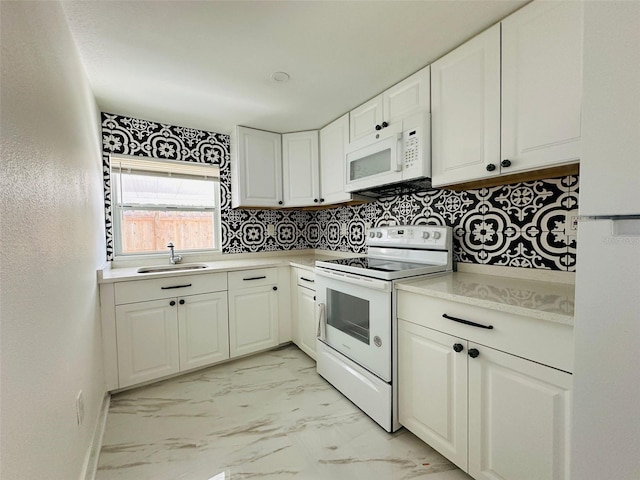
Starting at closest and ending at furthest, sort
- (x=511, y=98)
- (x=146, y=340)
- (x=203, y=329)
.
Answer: (x=511, y=98)
(x=146, y=340)
(x=203, y=329)

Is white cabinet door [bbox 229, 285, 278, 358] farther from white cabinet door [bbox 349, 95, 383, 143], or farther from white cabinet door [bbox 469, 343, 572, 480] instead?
white cabinet door [bbox 469, 343, 572, 480]

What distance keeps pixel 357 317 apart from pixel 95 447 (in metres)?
1.62

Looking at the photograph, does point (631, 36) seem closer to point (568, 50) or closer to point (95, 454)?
point (568, 50)

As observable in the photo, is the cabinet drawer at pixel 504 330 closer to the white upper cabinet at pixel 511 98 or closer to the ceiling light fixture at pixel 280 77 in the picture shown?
the white upper cabinet at pixel 511 98

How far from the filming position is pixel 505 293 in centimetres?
127

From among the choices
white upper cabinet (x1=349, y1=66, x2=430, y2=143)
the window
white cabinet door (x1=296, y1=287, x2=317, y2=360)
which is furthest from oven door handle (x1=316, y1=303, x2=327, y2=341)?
the window

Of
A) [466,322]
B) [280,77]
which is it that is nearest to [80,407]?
[466,322]

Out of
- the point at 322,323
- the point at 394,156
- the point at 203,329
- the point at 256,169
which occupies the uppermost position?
the point at 256,169

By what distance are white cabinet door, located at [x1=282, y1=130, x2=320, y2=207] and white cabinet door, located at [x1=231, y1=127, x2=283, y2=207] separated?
0.08 m

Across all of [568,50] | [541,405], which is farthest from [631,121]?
[541,405]

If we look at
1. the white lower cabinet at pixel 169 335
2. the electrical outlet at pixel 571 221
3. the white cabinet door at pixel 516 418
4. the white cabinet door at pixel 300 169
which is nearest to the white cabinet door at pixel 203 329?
the white lower cabinet at pixel 169 335

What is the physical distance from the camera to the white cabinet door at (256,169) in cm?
269

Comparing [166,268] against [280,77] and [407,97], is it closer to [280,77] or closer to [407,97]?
[280,77]

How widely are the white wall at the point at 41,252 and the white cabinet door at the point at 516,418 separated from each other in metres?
1.52
